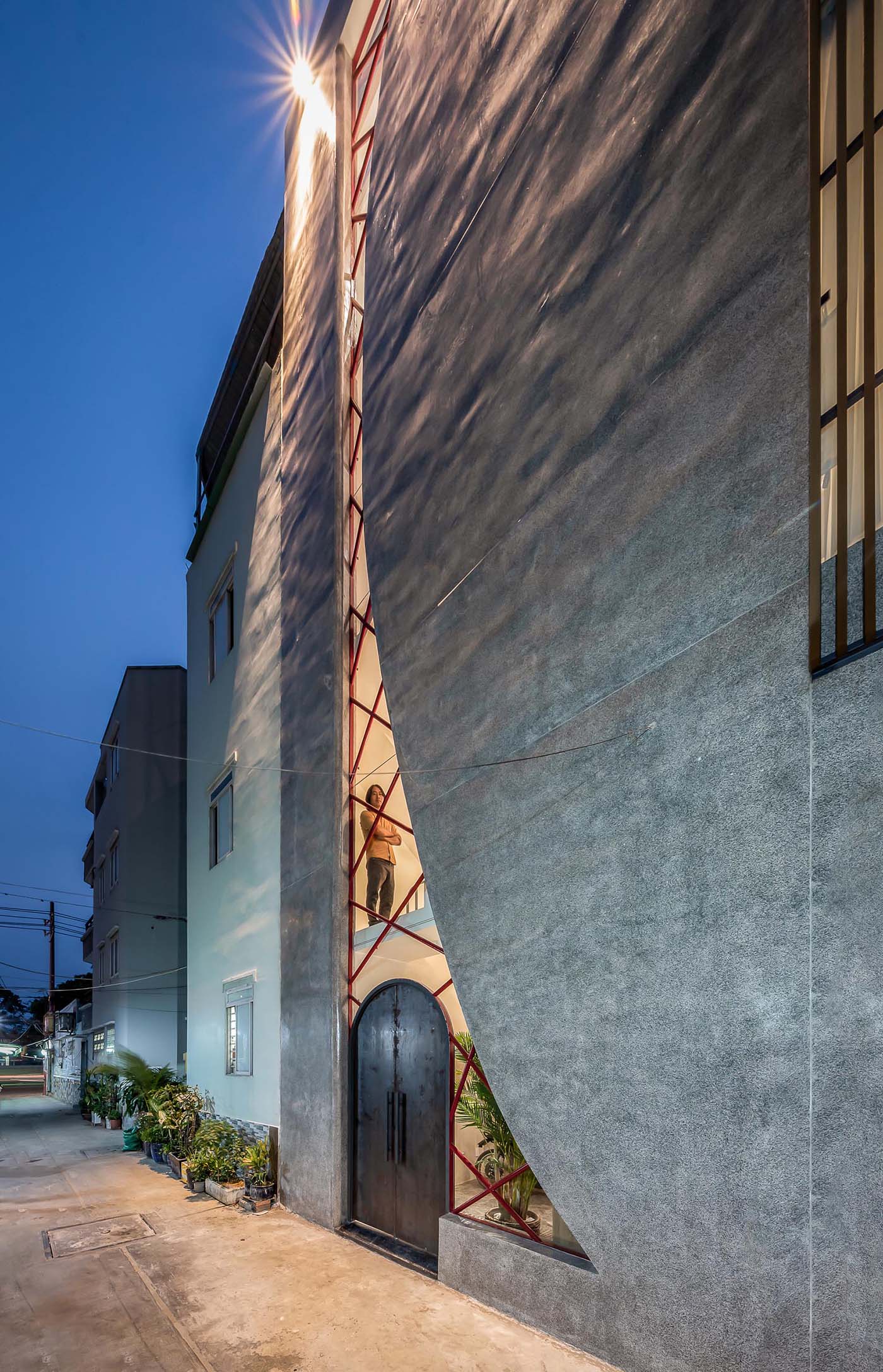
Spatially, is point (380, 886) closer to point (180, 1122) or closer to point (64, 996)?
point (180, 1122)

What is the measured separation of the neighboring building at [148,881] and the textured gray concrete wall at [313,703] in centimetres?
1235

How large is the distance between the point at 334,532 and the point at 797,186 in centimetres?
646

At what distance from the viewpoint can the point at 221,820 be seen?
13914mm

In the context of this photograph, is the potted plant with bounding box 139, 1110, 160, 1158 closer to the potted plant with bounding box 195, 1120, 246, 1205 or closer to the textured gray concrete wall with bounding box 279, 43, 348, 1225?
the potted plant with bounding box 195, 1120, 246, 1205

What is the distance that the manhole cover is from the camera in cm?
809

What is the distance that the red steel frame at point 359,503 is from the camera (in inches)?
345

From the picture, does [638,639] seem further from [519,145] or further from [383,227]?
[383,227]

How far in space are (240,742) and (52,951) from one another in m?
32.9

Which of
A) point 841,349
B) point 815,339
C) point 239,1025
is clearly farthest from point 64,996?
point 841,349

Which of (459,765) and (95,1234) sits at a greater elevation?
(459,765)

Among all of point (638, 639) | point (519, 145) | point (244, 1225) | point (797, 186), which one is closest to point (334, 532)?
point (519, 145)

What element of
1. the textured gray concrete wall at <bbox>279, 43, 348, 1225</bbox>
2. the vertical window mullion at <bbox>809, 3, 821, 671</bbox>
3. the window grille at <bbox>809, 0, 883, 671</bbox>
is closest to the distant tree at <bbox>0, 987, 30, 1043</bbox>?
the textured gray concrete wall at <bbox>279, 43, 348, 1225</bbox>

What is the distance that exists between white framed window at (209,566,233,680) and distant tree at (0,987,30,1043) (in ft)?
240

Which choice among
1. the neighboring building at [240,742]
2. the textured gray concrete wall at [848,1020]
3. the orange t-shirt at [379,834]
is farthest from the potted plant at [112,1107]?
the textured gray concrete wall at [848,1020]
